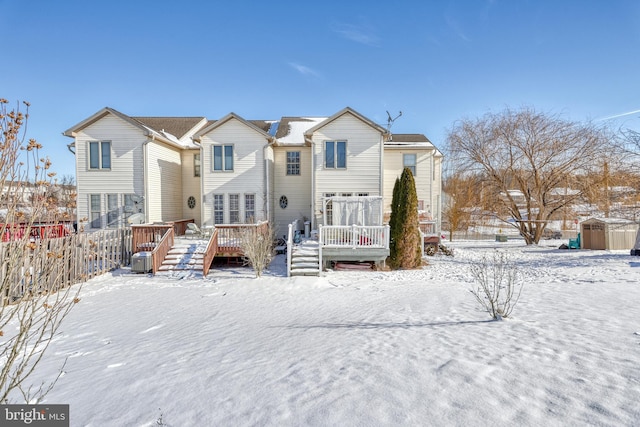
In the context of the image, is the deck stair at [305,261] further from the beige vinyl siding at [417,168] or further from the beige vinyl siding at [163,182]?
the beige vinyl siding at [163,182]

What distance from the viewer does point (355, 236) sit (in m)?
12.1

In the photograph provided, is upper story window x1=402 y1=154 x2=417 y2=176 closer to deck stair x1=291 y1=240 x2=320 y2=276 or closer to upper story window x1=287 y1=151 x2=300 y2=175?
upper story window x1=287 y1=151 x2=300 y2=175

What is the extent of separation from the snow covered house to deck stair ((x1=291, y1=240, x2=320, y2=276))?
137 inches

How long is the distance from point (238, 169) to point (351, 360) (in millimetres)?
13877

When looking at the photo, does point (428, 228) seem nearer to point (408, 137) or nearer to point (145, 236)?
point (408, 137)

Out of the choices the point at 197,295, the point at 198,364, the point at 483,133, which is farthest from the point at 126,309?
the point at 483,133

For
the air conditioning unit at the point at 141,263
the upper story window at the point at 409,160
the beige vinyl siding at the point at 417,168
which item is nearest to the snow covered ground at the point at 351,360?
the air conditioning unit at the point at 141,263

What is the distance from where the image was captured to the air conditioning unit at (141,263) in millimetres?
11508

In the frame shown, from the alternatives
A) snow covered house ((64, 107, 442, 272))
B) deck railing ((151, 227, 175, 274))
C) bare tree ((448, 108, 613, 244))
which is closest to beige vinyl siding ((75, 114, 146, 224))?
snow covered house ((64, 107, 442, 272))

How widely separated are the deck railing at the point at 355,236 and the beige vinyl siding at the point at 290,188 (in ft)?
18.1

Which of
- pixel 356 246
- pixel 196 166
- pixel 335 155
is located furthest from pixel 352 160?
pixel 196 166

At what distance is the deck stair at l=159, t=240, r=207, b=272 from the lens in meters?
11.9

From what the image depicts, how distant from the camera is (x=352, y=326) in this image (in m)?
6.04

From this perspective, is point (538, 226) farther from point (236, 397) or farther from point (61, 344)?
point (61, 344)
